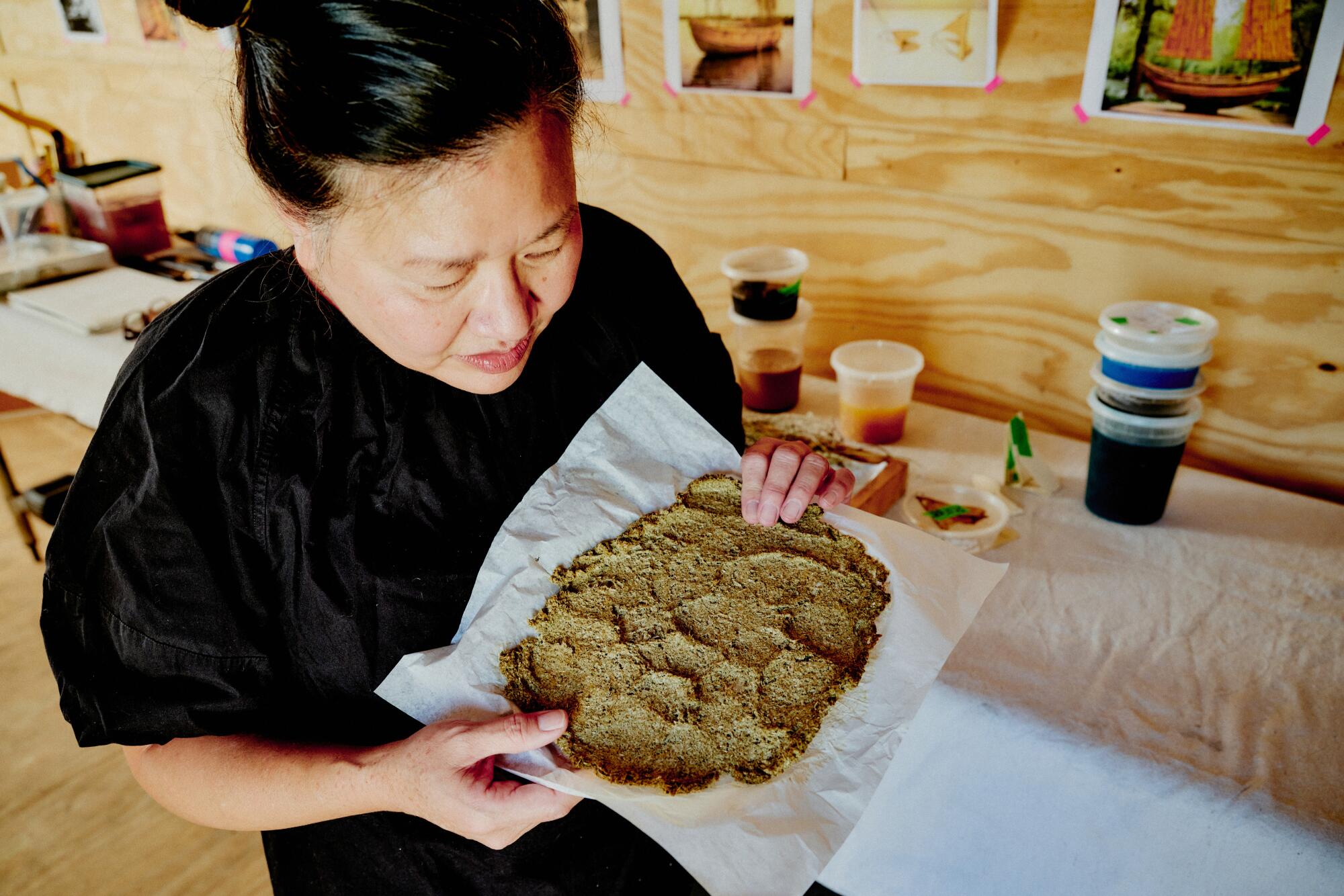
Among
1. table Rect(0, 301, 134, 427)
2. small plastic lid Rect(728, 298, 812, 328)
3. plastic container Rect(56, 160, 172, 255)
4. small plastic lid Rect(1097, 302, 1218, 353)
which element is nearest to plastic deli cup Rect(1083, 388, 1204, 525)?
small plastic lid Rect(1097, 302, 1218, 353)

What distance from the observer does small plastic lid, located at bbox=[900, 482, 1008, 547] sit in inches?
56.1

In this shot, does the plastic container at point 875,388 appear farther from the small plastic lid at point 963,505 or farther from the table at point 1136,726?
the table at point 1136,726

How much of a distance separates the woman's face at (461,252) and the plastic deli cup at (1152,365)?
36.1 inches

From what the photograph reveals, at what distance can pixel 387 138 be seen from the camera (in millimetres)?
822

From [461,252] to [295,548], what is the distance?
17.0 inches

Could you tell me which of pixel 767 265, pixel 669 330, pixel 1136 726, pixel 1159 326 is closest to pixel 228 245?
pixel 767 265

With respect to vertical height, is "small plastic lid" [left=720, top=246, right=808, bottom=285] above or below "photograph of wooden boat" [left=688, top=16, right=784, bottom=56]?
below

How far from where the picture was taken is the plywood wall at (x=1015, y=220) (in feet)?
4.97

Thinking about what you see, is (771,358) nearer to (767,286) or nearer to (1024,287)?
(767,286)

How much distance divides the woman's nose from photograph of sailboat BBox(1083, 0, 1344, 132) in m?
1.19

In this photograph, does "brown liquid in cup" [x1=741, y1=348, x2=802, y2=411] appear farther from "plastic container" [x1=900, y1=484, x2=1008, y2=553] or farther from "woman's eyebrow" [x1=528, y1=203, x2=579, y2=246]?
"woman's eyebrow" [x1=528, y1=203, x2=579, y2=246]

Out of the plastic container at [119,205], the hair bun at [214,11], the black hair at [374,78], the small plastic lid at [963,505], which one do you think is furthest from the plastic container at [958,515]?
the plastic container at [119,205]

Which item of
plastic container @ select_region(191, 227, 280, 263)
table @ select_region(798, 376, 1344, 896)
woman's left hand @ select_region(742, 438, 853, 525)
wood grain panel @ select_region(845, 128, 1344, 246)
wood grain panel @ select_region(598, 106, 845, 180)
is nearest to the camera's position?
table @ select_region(798, 376, 1344, 896)

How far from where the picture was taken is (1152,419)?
1398 mm
